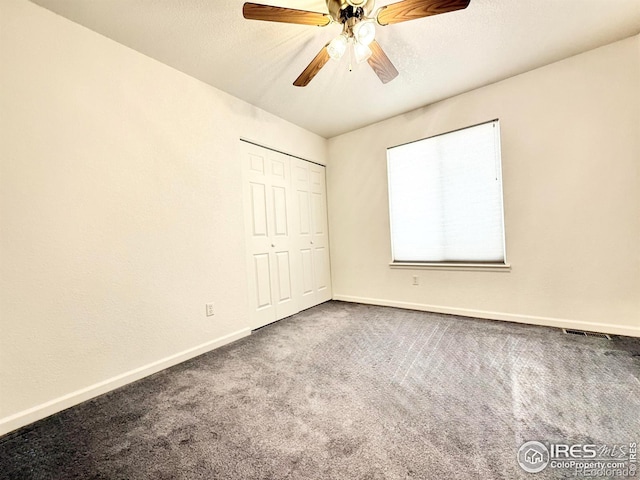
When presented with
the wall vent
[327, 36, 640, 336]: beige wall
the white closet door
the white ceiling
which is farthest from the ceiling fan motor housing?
the wall vent

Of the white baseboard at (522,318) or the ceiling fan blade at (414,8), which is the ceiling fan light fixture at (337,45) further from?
the white baseboard at (522,318)

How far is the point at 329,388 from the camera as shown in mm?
1729

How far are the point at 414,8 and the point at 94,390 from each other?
10.0ft

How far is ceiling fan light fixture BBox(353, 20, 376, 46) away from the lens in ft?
4.94

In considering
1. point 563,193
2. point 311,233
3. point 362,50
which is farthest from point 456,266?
point 362,50

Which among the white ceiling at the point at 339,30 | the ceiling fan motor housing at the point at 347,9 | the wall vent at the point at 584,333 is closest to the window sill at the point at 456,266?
the wall vent at the point at 584,333

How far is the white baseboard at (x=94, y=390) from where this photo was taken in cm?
148

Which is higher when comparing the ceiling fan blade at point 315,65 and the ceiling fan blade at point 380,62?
the ceiling fan blade at point 315,65

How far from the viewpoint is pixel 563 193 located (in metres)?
2.49

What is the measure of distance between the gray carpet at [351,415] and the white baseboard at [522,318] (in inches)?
7.2

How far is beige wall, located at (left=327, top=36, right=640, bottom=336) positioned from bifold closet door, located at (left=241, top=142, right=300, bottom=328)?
67.7 inches

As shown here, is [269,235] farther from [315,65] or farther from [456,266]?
[456,266]

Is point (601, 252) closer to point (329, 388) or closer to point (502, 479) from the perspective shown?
point (502, 479)

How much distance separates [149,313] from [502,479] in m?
2.34
